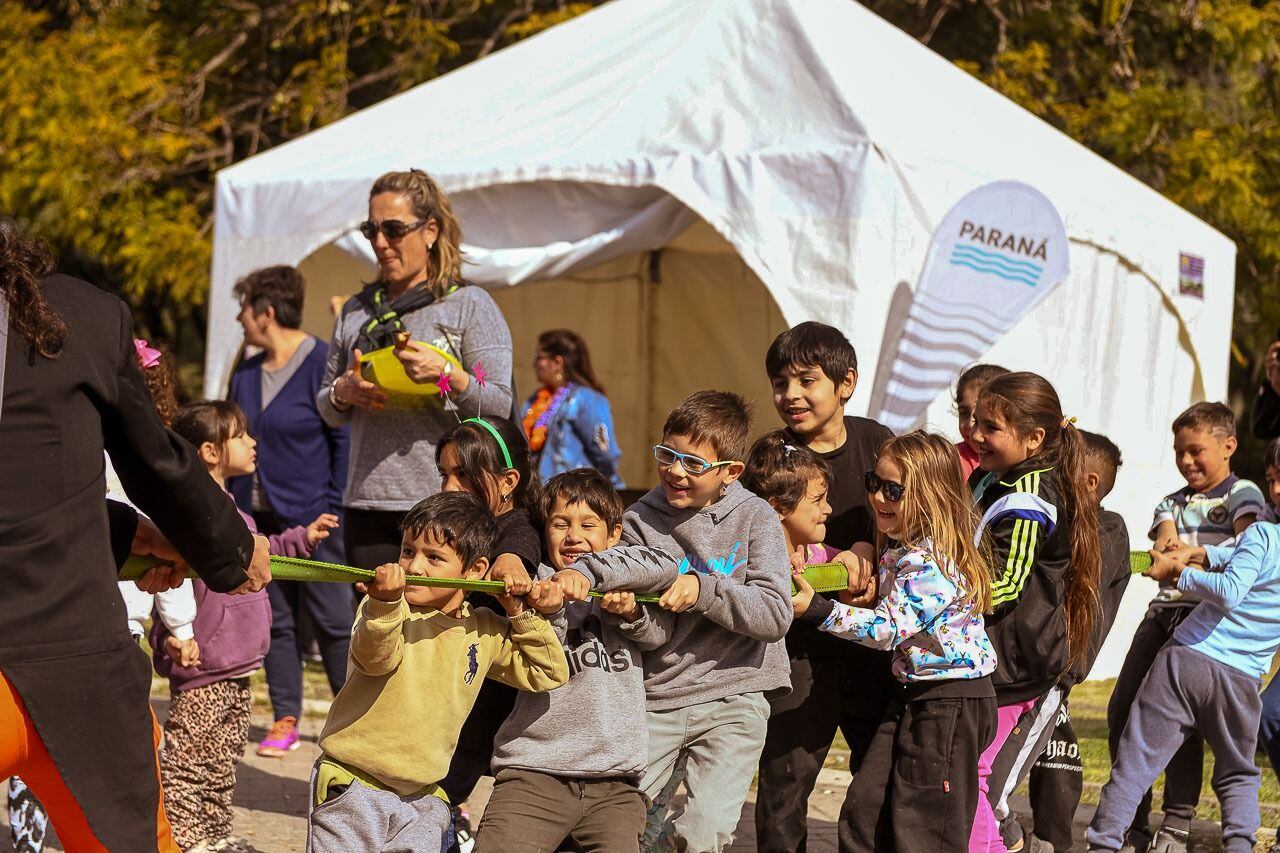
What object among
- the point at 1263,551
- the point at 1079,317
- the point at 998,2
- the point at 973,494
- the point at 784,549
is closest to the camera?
the point at 784,549

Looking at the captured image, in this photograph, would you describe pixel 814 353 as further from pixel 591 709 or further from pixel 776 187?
pixel 776 187

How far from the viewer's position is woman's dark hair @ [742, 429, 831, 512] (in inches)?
188

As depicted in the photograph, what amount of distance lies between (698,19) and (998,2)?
8.06 meters

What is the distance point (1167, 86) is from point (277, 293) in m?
12.7

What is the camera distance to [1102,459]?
5574 millimetres

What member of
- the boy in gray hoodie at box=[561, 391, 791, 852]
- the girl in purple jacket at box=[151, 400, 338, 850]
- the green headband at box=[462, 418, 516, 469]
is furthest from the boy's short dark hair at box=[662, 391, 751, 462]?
the girl in purple jacket at box=[151, 400, 338, 850]

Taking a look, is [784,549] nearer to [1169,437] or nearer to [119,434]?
[119,434]

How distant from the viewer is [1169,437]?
10.1m

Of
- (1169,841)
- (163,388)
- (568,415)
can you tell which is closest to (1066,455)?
(1169,841)

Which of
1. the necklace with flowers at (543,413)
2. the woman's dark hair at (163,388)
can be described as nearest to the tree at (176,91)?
the necklace with flowers at (543,413)

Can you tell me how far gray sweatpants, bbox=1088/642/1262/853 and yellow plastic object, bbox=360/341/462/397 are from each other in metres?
2.49

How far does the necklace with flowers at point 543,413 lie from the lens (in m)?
9.94

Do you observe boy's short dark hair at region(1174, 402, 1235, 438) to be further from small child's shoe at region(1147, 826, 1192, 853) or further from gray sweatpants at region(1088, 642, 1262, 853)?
small child's shoe at region(1147, 826, 1192, 853)

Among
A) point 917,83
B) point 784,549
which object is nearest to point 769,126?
point 917,83
